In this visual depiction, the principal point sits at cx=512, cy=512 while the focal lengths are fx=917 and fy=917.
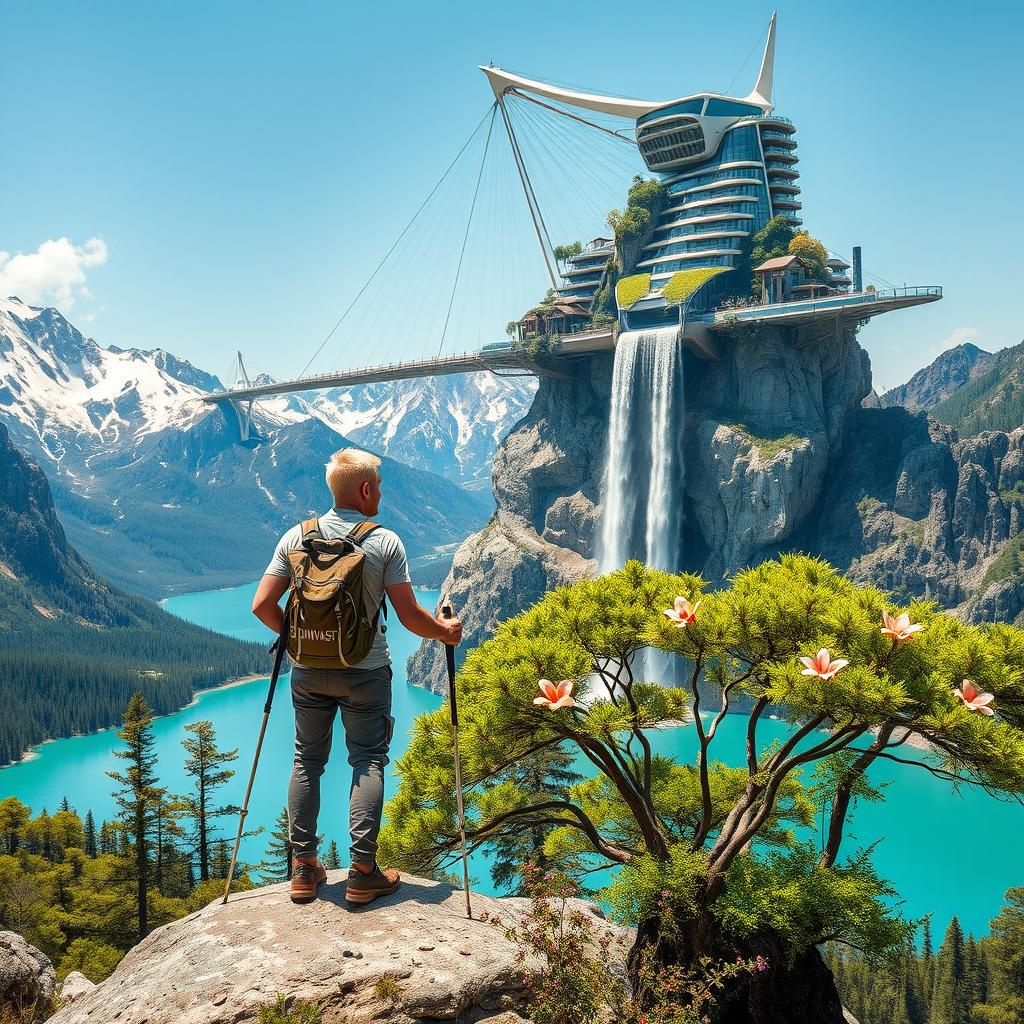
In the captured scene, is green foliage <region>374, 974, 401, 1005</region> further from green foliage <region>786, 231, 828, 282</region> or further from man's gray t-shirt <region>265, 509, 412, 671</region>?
green foliage <region>786, 231, 828, 282</region>

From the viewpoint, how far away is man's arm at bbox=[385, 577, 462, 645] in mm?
6371

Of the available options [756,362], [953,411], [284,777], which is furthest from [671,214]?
[953,411]

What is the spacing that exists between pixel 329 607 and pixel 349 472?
104 cm

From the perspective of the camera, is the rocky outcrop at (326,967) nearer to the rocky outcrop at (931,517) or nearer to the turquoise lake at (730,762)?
the turquoise lake at (730,762)

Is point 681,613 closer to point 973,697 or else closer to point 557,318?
point 973,697

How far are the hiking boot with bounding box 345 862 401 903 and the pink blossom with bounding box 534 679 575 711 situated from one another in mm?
1682

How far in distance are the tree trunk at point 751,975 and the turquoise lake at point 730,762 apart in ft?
36.3

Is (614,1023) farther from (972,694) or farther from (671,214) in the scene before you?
(671,214)

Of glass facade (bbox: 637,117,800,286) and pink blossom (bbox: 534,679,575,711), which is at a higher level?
glass facade (bbox: 637,117,800,286)

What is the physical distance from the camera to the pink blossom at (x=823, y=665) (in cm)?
648

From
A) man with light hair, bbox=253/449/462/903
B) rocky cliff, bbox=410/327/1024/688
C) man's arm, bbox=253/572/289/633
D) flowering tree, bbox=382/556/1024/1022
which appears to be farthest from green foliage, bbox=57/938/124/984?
rocky cliff, bbox=410/327/1024/688

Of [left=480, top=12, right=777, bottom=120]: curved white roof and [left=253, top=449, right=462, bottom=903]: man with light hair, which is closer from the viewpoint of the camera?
[left=253, top=449, right=462, bottom=903]: man with light hair

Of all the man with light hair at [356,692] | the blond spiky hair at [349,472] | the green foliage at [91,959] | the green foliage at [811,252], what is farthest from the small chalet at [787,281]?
the man with light hair at [356,692]

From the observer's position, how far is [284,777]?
64.8 meters
